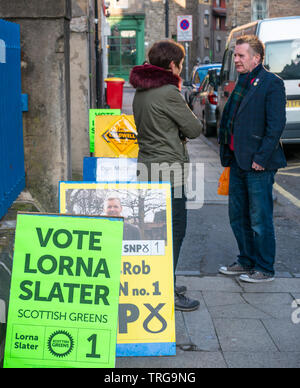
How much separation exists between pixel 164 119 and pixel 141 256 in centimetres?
106

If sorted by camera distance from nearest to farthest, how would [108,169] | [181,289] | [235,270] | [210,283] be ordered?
[181,289], [210,283], [108,169], [235,270]

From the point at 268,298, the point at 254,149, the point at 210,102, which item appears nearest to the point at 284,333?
the point at 268,298

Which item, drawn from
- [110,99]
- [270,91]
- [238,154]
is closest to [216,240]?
[238,154]

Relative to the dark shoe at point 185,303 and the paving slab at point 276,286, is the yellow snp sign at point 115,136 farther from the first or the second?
the dark shoe at point 185,303

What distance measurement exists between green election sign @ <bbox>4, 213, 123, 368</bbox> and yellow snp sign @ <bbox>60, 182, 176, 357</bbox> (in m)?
0.57

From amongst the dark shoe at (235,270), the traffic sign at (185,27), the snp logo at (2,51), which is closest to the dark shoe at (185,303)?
the dark shoe at (235,270)

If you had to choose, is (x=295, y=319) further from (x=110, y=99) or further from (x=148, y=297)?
(x=110, y=99)

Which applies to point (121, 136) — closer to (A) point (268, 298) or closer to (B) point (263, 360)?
(A) point (268, 298)

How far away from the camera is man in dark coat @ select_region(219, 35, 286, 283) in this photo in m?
5.33

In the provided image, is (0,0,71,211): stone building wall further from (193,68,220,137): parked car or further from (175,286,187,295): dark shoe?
(193,68,220,137): parked car

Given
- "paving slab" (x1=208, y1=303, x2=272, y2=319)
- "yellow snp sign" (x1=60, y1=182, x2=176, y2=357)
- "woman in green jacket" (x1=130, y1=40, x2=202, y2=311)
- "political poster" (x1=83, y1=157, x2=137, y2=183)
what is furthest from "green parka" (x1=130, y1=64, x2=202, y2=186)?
"paving slab" (x1=208, y1=303, x2=272, y2=319)

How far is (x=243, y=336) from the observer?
436 cm

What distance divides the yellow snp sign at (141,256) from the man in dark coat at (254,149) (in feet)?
4.95

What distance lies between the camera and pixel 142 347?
159 inches
